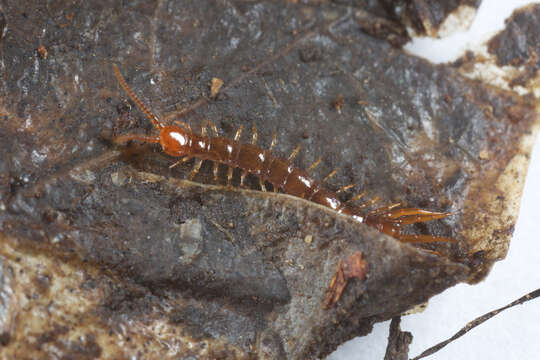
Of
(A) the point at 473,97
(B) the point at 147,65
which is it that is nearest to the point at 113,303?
(B) the point at 147,65

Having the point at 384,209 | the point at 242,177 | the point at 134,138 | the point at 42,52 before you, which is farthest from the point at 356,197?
the point at 42,52

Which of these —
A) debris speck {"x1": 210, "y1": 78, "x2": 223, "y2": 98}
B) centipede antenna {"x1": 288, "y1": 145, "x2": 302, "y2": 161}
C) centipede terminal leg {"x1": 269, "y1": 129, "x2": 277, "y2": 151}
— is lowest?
centipede antenna {"x1": 288, "y1": 145, "x2": 302, "y2": 161}

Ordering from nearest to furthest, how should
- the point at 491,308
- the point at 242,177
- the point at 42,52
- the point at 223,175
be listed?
the point at 42,52 → the point at 242,177 → the point at 223,175 → the point at 491,308

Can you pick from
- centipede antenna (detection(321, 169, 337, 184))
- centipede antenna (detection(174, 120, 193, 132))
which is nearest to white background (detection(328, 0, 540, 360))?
centipede antenna (detection(321, 169, 337, 184))

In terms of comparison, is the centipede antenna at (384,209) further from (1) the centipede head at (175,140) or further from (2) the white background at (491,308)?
(1) the centipede head at (175,140)

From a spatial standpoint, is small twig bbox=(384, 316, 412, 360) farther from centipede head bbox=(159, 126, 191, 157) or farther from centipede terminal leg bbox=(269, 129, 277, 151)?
centipede head bbox=(159, 126, 191, 157)

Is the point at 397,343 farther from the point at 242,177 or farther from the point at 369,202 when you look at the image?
the point at 242,177

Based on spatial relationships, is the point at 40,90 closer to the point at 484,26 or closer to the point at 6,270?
the point at 6,270

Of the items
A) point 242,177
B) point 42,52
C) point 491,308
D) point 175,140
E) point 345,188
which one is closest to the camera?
point 42,52
